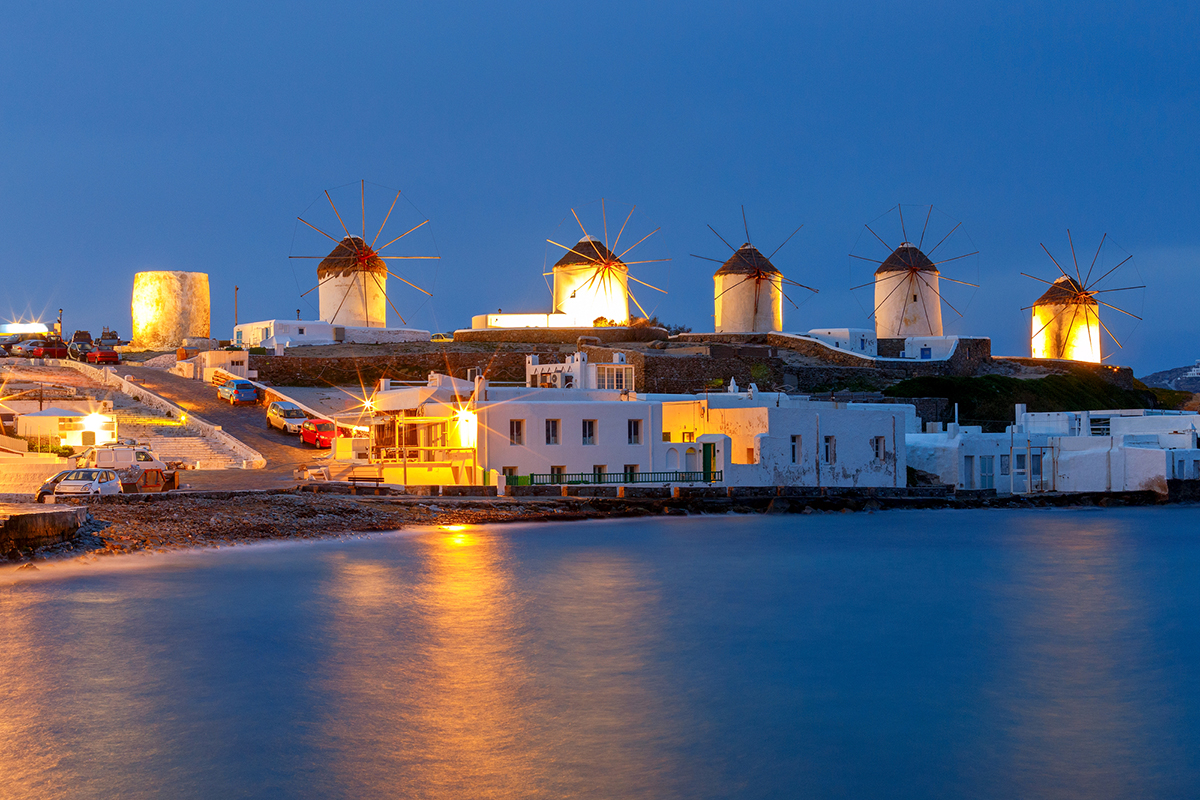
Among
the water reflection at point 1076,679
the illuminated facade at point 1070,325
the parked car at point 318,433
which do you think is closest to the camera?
the water reflection at point 1076,679

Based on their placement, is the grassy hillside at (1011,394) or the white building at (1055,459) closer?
the white building at (1055,459)

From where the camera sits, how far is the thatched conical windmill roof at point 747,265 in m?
64.1

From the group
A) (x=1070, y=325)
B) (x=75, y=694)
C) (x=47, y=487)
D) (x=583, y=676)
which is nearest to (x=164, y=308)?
(x=47, y=487)

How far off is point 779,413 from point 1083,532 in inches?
345

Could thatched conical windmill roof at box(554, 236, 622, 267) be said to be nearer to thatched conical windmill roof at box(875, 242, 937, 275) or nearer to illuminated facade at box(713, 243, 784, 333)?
illuminated facade at box(713, 243, 784, 333)

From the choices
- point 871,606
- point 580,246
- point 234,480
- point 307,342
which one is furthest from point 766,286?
point 871,606

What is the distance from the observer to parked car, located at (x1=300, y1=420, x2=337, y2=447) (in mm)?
34219

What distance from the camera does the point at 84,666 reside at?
13359 millimetres

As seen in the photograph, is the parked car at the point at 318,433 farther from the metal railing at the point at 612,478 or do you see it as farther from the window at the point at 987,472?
the window at the point at 987,472

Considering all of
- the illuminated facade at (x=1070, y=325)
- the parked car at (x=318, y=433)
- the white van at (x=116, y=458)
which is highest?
the illuminated facade at (x=1070, y=325)

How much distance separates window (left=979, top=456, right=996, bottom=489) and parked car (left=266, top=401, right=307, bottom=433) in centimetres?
2286

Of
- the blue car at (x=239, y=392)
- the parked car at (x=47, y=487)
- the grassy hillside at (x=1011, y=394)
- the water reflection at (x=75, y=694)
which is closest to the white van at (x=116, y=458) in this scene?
the parked car at (x=47, y=487)

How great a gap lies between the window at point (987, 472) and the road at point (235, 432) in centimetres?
2233

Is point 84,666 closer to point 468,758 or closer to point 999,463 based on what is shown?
point 468,758
